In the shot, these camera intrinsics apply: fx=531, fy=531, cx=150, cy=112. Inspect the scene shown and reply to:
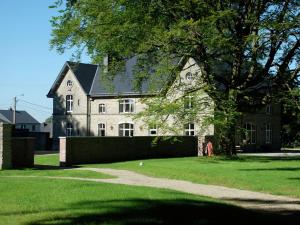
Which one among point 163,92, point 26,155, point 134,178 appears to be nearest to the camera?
point 134,178

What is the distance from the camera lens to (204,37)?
2658 centimetres

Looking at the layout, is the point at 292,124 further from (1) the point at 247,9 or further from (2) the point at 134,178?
(2) the point at 134,178

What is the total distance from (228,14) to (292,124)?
42.8m

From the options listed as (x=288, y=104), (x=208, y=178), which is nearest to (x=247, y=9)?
(x=288, y=104)

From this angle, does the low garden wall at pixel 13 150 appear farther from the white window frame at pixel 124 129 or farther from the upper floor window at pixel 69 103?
the upper floor window at pixel 69 103

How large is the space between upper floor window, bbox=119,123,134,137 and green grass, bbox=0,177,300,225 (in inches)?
1600

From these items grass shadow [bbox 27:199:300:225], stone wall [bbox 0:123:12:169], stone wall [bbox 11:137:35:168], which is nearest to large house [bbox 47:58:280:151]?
stone wall [bbox 11:137:35:168]

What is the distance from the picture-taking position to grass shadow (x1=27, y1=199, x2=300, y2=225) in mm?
10430

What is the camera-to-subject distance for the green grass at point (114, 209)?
415 inches

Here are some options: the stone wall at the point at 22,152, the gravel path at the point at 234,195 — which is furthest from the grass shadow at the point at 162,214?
the stone wall at the point at 22,152

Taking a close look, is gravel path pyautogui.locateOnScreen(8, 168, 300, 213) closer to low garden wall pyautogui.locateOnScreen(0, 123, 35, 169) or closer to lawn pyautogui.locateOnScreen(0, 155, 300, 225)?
lawn pyautogui.locateOnScreen(0, 155, 300, 225)

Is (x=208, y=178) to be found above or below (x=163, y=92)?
below

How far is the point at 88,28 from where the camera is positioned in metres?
28.9

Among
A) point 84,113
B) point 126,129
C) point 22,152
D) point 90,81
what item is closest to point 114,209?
point 22,152
